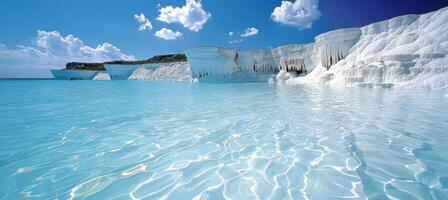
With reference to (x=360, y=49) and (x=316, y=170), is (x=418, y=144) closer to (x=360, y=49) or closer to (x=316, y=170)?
(x=316, y=170)

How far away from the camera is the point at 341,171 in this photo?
8.82ft

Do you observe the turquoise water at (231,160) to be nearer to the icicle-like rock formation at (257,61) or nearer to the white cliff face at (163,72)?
the icicle-like rock formation at (257,61)

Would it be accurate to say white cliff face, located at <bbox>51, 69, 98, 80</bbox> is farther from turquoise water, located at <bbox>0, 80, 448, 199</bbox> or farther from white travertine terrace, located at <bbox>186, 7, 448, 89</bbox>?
turquoise water, located at <bbox>0, 80, 448, 199</bbox>

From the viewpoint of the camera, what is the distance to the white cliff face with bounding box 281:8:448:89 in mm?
14359

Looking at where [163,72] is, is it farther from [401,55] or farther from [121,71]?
[401,55]

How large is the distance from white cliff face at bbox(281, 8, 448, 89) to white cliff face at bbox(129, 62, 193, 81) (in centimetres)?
3205

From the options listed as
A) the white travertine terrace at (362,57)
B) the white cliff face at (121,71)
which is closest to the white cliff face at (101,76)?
the white cliff face at (121,71)

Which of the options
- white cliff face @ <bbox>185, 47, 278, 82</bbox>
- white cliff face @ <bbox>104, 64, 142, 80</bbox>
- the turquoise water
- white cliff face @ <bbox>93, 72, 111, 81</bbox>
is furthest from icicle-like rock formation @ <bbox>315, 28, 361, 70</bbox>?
white cliff face @ <bbox>93, 72, 111, 81</bbox>

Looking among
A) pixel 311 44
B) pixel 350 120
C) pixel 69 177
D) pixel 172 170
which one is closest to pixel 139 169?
pixel 172 170

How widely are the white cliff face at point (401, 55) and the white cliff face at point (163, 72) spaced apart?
32053 mm

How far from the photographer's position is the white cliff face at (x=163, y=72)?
51906 millimetres

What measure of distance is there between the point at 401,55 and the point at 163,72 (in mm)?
49454

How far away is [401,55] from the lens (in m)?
16.1

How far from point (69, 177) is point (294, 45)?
3138 cm
